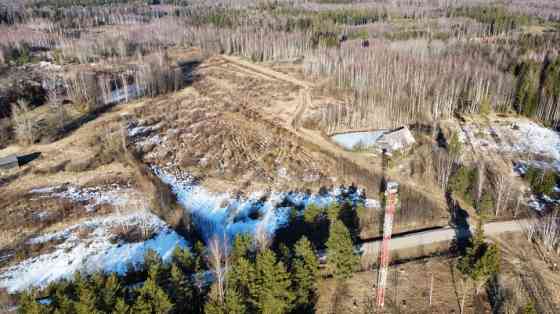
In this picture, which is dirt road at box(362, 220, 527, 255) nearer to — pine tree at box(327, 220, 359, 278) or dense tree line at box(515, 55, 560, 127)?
pine tree at box(327, 220, 359, 278)

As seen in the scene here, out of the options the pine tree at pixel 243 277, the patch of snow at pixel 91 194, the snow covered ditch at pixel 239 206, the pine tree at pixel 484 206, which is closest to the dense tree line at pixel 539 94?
the pine tree at pixel 484 206

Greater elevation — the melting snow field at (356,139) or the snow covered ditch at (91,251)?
the melting snow field at (356,139)

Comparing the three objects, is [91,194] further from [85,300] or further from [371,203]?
[371,203]

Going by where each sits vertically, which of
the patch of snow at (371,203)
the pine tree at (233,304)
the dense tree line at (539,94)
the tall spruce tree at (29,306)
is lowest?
the patch of snow at (371,203)

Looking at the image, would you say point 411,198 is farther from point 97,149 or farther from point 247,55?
point 247,55

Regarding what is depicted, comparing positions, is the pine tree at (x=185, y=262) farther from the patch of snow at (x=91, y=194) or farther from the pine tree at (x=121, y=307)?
the patch of snow at (x=91, y=194)

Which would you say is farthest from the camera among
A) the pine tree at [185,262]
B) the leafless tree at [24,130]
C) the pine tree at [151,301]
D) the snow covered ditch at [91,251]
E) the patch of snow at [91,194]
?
the leafless tree at [24,130]

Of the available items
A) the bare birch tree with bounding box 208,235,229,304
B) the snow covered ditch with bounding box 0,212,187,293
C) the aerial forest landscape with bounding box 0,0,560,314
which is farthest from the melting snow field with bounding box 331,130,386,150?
the bare birch tree with bounding box 208,235,229,304
